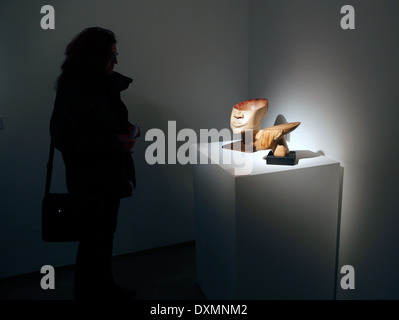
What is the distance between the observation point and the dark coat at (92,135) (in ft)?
4.74

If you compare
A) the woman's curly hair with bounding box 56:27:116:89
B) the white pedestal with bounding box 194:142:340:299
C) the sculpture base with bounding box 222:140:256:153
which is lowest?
the white pedestal with bounding box 194:142:340:299

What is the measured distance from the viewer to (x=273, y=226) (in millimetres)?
1432

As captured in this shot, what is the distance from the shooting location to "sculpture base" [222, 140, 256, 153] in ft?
5.58

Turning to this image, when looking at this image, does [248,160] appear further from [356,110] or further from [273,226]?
[356,110]

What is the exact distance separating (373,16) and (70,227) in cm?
155

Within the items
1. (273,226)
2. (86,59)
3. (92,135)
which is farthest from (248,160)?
(86,59)

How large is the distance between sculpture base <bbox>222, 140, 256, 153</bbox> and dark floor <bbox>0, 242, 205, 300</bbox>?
88 cm

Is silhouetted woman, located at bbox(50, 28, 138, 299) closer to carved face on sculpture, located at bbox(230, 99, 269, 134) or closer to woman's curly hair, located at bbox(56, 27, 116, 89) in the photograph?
woman's curly hair, located at bbox(56, 27, 116, 89)

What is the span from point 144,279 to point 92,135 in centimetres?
107

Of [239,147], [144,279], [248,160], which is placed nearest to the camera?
[248,160]

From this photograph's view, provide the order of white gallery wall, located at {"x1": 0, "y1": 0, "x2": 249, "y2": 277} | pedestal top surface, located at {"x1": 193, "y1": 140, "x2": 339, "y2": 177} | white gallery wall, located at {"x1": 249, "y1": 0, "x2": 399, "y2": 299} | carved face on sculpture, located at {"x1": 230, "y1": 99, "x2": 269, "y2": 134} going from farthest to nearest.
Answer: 1. white gallery wall, located at {"x1": 0, "y1": 0, "x2": 249, "y2": 277}
2. carved face on sculpture, located at {"x1": 230, "y1": 99, "x2": 269, "y2": 134}
3. pedestal top surface, located at {"x1": 193, "y1": 140, "x2": 339, "y2": 177}
4. white gallery wall, located at {"x1": 249, "y1": 0, "x2": 399, "y2": 299}

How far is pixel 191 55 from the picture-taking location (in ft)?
7.25

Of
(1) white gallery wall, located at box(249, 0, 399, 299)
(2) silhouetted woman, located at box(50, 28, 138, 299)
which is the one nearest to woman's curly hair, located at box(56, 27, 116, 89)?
(2) silhouetted woman, located at box(50, 28, 138, 299)

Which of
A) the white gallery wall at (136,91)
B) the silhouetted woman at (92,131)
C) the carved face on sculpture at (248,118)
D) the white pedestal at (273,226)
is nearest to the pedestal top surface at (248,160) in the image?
the white pedestal at (273,226)
